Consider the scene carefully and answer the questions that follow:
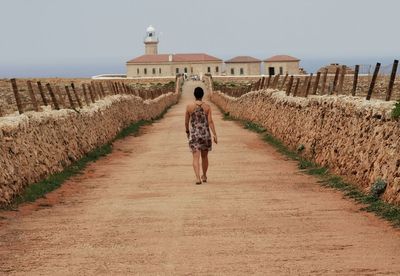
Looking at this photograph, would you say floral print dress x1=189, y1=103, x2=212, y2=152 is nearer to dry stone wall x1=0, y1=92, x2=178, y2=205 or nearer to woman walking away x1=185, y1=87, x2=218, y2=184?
woman walking away x1=185, y1=87, x2=218, y2=184

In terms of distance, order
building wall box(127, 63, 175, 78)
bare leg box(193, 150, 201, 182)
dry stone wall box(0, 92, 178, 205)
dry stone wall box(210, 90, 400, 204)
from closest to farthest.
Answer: dry stone wall box(210, 90, 400, 204), dry stone wall box(0, 92, 178, 205), bare leg box(193, 150, 201, 182), building wall box(127, 63, 175, 78)

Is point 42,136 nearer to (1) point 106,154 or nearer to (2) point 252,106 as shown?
(1) point 106,154

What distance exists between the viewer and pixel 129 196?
13.8 meters

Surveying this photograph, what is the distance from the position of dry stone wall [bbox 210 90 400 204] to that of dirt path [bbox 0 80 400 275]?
2.14 ft

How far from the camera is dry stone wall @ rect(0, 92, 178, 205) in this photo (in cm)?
1348

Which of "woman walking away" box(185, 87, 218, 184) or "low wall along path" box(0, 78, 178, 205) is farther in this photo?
"woman walking away" box(185, 87, 218, 184)

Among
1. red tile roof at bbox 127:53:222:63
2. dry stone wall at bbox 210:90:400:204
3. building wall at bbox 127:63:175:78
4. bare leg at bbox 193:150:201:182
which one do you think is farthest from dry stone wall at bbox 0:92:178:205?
red tile roof at bbox 127:53:222:63

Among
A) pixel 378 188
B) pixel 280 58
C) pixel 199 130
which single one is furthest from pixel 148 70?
pixel 378 188

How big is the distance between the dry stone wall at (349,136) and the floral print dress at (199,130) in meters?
2.48

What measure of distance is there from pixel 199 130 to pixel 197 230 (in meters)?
5.40

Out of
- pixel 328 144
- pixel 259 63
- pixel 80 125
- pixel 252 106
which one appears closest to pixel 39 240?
pixel 328 144

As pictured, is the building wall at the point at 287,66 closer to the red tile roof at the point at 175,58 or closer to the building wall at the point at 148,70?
the red tile roof at the point at 175,58

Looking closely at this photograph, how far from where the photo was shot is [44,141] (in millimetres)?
16406

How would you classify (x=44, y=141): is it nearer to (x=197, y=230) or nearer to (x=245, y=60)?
(x=197, y=230)
